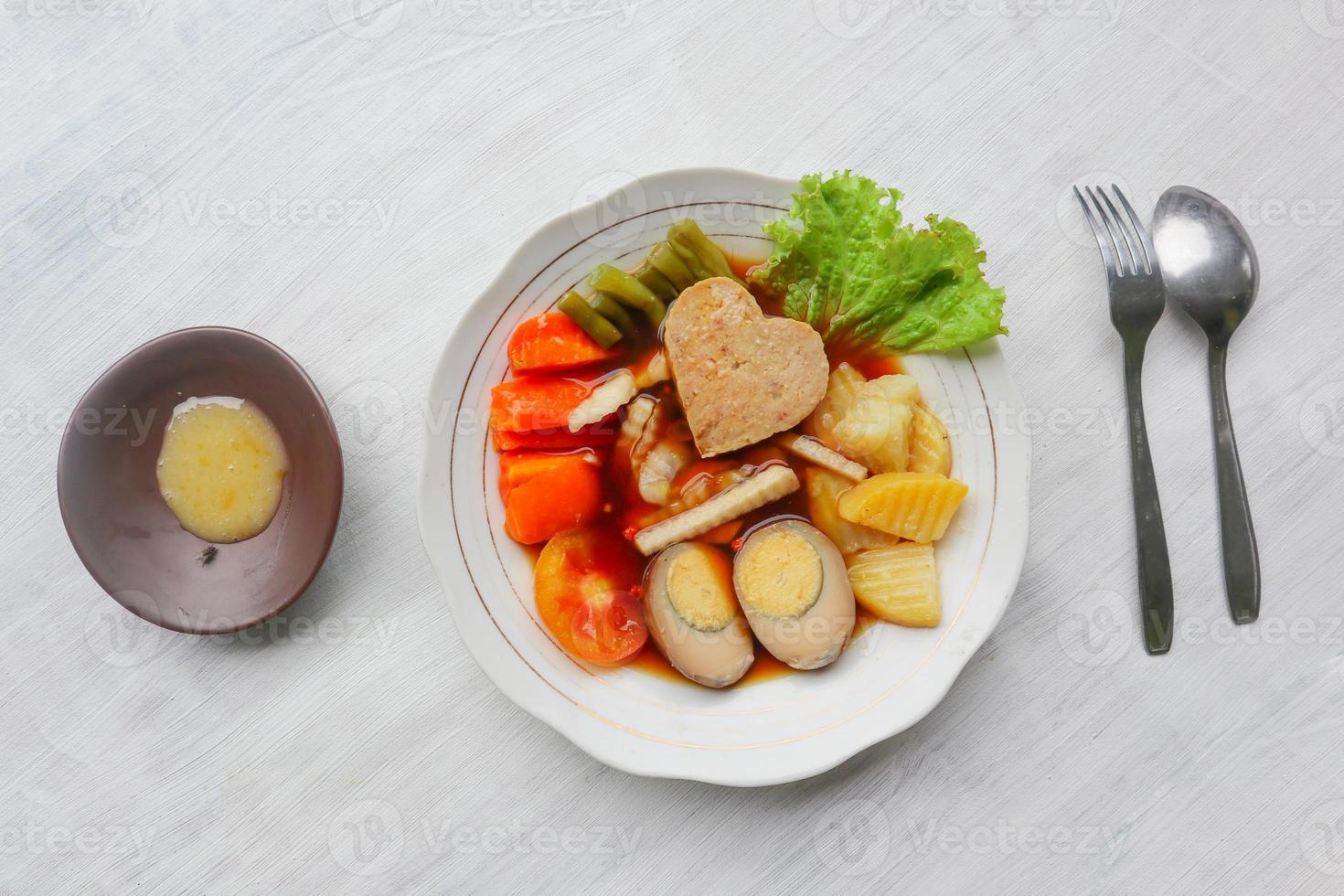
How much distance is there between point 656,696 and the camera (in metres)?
2.71

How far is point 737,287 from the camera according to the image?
268cm

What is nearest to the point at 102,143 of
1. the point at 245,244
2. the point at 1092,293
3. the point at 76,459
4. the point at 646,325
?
the point at 245,244

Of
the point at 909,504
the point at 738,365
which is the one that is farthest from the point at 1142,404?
the point at 738,365

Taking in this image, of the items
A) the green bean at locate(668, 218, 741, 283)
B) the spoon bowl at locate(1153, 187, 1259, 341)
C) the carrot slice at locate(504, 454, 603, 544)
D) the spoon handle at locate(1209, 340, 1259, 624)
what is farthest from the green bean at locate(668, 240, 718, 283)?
the spoon handle at locate(1209, 340, 1259, 624)

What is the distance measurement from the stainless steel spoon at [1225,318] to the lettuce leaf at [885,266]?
0.82m

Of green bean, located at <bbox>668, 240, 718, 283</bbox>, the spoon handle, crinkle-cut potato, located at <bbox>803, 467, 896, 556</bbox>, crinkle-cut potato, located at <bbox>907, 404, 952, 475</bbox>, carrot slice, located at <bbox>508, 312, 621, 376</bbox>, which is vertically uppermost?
green bean, located at <bbox>668, 240, 718, 283</bbox>

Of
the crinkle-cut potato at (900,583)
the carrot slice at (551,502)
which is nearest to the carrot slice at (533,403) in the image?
the carrot slice at (551,502)

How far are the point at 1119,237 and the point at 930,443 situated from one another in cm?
104

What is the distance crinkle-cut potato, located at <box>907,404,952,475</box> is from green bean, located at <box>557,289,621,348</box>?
985 millimetres

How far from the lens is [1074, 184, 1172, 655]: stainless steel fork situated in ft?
9.30

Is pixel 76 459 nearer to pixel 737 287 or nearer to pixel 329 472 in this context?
pixel 329 472

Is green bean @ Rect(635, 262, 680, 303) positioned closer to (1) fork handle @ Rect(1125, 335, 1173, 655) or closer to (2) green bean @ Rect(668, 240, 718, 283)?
(2) green bean @ Rect(668, 240, 718, 283)

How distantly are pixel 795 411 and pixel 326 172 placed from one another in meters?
1.83

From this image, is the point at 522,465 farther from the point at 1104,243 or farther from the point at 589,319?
the point at 1104,243
